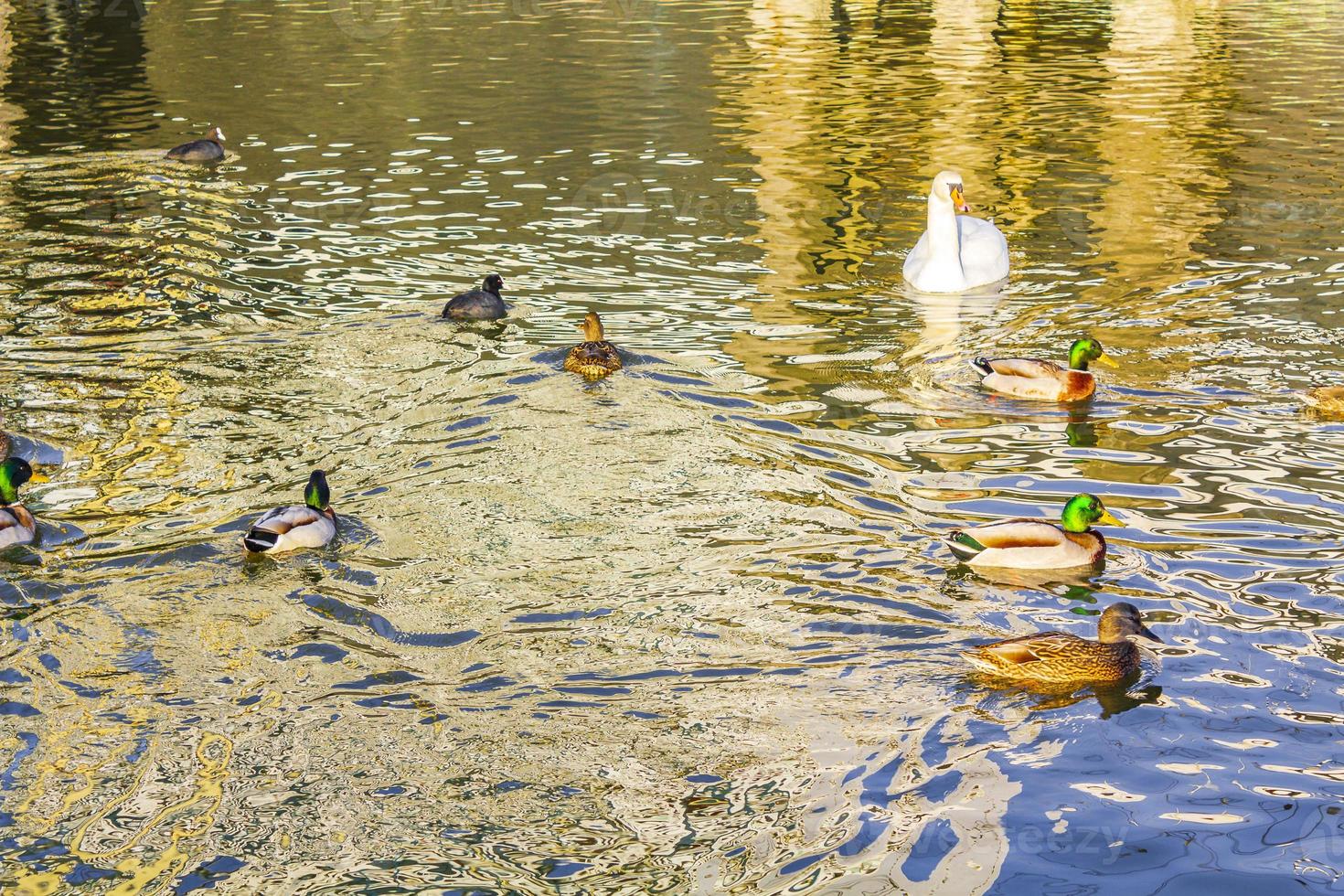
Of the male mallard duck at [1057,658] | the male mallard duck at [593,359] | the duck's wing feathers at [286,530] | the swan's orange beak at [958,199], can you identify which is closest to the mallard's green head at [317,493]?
the duck's wing feathers at [286,530]

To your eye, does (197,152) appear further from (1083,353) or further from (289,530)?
(1083,353)

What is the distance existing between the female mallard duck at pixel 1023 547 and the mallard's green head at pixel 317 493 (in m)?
4.15

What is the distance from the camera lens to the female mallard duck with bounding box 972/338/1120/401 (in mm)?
12086

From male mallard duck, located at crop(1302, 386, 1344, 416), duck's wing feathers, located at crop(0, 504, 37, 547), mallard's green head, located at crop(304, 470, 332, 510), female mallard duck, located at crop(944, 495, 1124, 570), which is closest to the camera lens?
female mallard duck, located at crop(944, 495, 1124, 570)

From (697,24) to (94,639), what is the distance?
3376 centimetres

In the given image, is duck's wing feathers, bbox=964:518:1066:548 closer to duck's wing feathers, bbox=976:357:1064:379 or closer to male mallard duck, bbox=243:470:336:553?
duck's wing feathers, bbox=976:357:1064:379

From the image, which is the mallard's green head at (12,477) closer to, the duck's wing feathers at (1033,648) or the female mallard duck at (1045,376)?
the duck's wing feathers at (1033,648)

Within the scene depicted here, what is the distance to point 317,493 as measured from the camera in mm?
9812

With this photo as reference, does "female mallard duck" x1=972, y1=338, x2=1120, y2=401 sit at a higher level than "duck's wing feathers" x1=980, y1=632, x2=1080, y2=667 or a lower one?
higher

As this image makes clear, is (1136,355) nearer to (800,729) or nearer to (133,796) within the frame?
(800,729)

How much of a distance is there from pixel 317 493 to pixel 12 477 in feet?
7.85

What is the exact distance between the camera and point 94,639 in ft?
27.8

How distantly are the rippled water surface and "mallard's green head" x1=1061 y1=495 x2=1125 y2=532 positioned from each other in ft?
1.30

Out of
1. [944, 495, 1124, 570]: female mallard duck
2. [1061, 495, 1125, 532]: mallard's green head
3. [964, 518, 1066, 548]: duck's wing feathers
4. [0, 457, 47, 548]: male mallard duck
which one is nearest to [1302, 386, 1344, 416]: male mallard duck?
[1061, 495, 1125, 532]: mallard's green head
